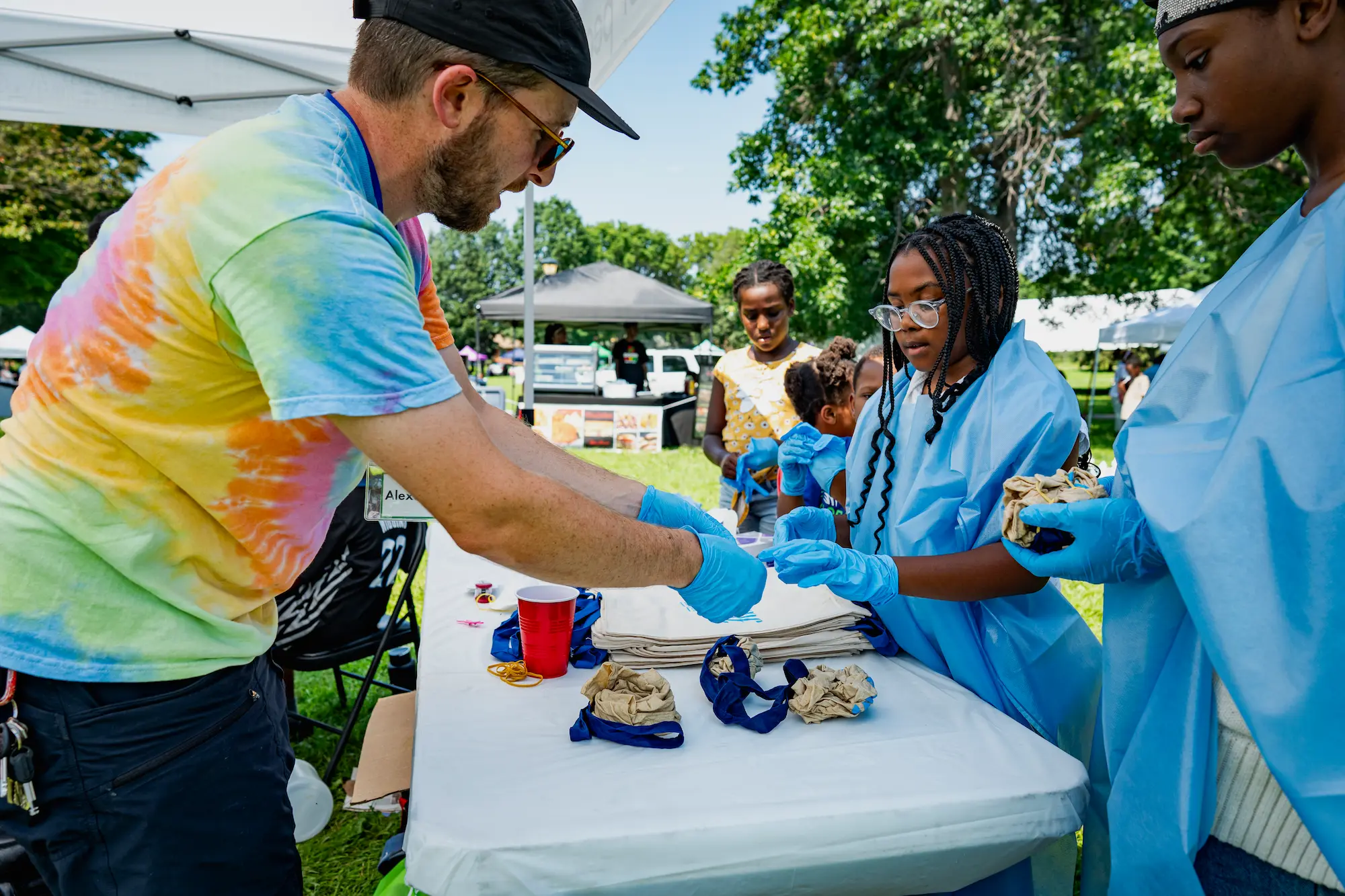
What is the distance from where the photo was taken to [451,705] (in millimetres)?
1511

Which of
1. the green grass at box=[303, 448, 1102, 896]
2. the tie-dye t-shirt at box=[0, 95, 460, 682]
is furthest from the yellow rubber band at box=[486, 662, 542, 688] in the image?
the green grass at box=[303, 448, 1102, 896]

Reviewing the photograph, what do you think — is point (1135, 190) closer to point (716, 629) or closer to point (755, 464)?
point (755, 464)

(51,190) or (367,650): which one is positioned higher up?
(51,190)

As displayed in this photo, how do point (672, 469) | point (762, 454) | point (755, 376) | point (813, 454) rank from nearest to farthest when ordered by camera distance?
point (813, 454)
point (762, 454)
point (755, 376)
point (672, 469)

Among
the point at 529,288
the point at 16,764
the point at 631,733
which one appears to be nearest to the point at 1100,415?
the point at 529,288

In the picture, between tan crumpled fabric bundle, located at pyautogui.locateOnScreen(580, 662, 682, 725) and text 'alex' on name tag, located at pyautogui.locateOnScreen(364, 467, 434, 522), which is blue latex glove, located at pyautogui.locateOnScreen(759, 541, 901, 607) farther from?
text 'alex' on name tag, located at pyautogui.locateOnScreen(364, 467, 434, 522)

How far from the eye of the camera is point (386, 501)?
1867mm

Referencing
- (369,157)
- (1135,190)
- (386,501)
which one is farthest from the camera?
(1135,190)

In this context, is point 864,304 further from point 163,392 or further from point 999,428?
point 163,392

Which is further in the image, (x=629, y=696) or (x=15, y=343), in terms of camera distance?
(x=15, y=343)

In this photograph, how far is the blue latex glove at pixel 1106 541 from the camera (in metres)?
1.23

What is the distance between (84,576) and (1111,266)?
13252 mm

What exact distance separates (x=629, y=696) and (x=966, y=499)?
2.67ft

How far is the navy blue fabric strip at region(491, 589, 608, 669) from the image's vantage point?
5.64 feet
